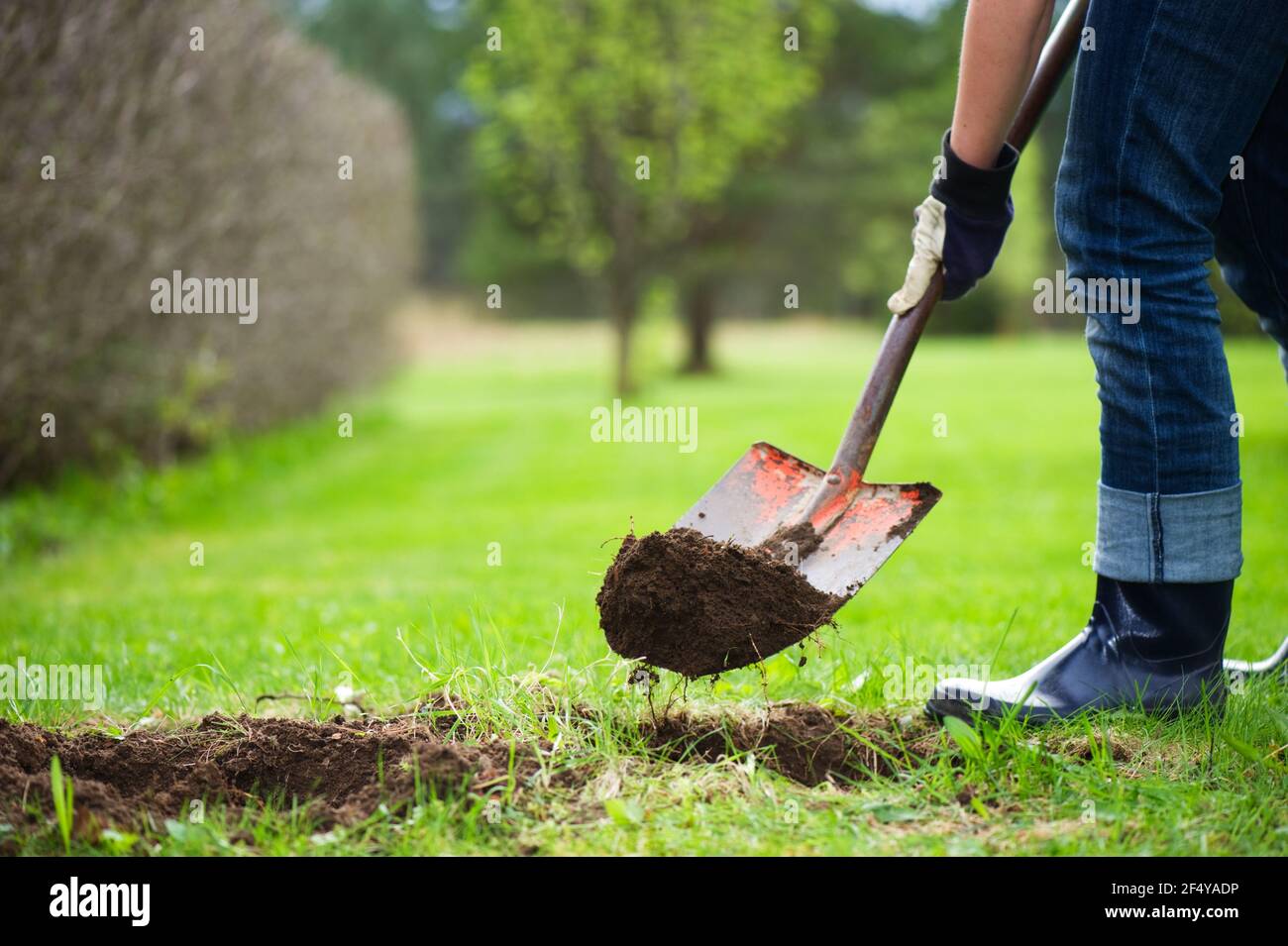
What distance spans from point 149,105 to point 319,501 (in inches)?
133

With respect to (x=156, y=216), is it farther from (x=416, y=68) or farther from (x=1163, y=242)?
(x=416, y=68)

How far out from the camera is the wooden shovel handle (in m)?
2.60

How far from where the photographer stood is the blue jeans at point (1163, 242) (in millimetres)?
2266

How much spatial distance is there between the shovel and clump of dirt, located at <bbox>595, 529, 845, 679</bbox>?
4.9 inches

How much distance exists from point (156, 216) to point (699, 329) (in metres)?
19.0

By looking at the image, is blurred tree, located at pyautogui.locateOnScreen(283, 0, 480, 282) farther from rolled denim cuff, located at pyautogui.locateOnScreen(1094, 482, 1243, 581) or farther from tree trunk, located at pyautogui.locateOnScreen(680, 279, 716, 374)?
rolled denim cuff, located at pyautogui.locateOnScreen(1094, 482, 1243, 581)

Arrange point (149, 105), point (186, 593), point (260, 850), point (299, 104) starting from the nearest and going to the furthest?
1. point (260, 850)
2. point (186, 593)
3. point (149, 105)
4. point (299, 104)

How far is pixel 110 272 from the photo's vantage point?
7551 mm

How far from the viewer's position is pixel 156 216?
7922 mm

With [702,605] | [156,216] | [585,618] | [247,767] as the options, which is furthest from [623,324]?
[247,767]

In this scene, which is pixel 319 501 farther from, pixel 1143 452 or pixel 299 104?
pixel 1143 452

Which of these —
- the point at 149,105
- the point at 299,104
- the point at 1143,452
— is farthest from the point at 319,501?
the point at 1143,452

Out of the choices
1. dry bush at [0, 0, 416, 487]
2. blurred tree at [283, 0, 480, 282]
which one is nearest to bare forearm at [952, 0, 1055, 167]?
dry bush at [0, 0, 416, 487]

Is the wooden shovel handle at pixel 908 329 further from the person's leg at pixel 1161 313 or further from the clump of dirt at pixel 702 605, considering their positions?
the clump of dirt at pixel 702 605
